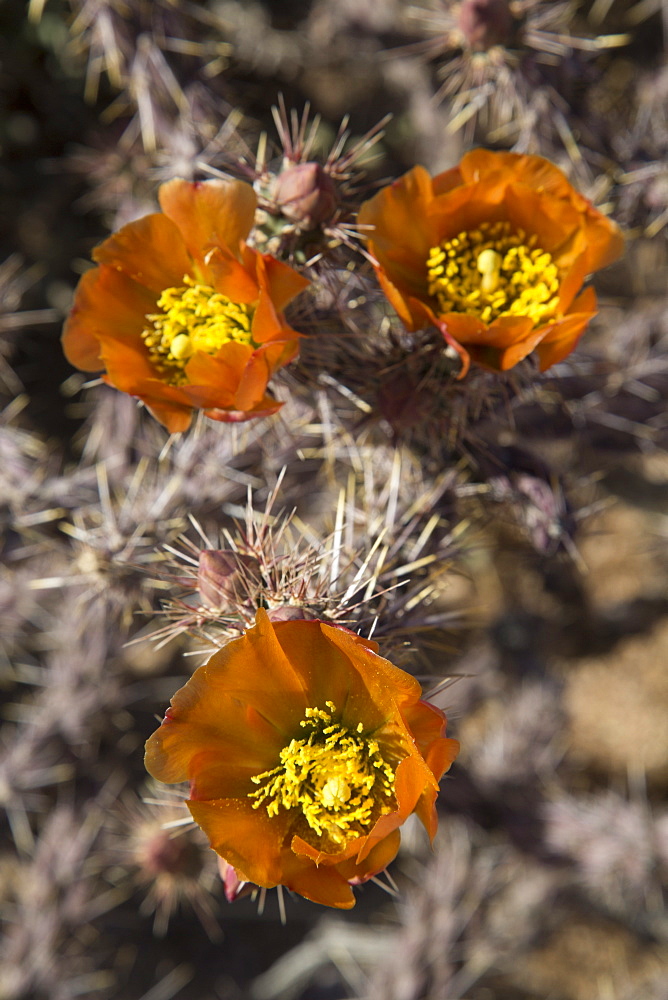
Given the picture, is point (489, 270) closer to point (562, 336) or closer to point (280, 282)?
point (562, 336)

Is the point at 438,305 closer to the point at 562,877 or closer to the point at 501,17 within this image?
the point at 501,17

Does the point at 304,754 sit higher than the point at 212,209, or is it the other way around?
the point at 212,209

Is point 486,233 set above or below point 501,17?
below

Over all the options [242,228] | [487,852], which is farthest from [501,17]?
[487,852]

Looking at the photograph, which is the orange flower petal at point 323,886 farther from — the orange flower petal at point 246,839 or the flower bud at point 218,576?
the flower bud at point 218,576

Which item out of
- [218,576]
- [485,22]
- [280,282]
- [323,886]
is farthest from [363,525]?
[485,22]

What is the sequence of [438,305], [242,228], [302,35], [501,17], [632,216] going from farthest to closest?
1. [302,35]
2. [632,216]
3. [501,17]
4. [438,305]
5. [242,228]
